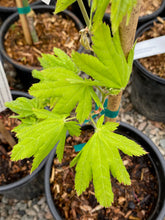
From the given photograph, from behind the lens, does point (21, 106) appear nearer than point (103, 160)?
No

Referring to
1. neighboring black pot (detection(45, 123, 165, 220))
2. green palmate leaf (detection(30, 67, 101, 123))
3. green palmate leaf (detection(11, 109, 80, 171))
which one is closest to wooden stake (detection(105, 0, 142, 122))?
green palmate leaf (detection(30, 67, 101, 123))

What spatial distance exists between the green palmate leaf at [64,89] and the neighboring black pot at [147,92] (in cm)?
93

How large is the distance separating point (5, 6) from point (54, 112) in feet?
5.96

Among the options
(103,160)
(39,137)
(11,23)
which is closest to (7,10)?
(11,23)

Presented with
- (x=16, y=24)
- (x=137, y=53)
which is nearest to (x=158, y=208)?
(x=137, y=53)

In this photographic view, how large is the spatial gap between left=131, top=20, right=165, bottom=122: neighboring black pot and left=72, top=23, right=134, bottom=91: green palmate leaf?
0.91 m

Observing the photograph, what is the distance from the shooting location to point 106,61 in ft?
1.92

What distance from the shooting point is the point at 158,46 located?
892mm

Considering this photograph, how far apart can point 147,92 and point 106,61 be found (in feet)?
3.54

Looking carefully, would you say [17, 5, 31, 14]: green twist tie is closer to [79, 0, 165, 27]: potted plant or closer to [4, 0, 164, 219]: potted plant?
[79, 0, 165, 27]: potted plant

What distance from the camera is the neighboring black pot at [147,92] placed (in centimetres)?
149

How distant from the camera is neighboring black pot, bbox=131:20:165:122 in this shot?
4.89 ft

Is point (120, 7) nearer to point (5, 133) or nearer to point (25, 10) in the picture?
point (5, 133)

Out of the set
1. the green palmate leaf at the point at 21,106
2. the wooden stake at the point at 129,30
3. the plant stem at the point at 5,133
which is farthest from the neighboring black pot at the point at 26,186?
the wooden stake at the point at 129,30
